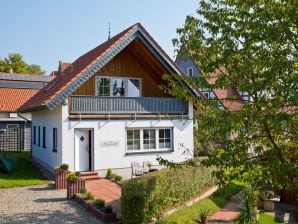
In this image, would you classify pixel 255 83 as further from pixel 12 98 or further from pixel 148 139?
pixel 12 98

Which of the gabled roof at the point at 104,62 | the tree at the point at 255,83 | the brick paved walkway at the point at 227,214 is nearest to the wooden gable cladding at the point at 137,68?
the gabled roof at the point at 104,62

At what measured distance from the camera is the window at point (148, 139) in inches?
678

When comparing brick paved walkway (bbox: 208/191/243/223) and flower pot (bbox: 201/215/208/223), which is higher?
flower pot (bbox: 201/215/208/223)

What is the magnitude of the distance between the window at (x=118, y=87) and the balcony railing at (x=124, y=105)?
827 mm

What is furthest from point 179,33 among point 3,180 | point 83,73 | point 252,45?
point 3,180

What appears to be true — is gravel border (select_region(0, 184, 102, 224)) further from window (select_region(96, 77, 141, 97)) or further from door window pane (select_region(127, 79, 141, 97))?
door window pane (select_region(127, 79, 141, 97))

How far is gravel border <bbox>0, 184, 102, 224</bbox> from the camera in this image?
9445mm

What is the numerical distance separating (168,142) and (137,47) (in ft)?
19.1

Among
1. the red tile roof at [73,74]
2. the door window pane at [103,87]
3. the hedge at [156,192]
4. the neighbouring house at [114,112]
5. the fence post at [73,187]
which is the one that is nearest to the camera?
the hedge at [156,192]

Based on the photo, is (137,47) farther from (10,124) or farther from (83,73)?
(10,124)

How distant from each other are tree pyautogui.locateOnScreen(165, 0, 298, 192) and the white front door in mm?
10286

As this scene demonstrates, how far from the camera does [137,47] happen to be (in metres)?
17.6

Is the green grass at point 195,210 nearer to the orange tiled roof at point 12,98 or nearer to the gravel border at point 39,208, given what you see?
the gravel border at point 39,208

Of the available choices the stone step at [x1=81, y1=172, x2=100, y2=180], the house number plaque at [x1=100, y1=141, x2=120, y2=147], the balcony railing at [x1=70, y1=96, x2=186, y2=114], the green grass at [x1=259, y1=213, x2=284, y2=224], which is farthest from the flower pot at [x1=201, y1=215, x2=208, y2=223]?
the house number plaque at [x1=100, y1=141, x2=120, y2=147]
